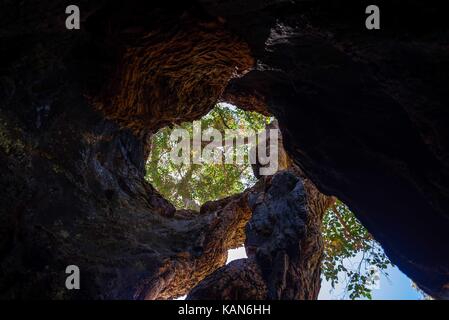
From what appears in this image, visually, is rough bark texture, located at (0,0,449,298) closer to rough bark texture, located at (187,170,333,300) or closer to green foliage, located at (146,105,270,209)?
rough bark texture, located at (187,170,333,300)

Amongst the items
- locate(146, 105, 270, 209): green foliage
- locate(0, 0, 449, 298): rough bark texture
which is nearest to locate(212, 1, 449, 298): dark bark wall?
locate(0, 0, 449, 298): rough bark texture

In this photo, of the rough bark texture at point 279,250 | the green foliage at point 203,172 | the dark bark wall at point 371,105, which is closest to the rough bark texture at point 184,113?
the dark bark wall at point 371,105

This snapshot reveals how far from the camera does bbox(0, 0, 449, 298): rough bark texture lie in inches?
171

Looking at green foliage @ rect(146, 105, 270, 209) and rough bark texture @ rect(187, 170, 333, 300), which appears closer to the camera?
rough bark texture @ rect(187, 170, 333, 300)

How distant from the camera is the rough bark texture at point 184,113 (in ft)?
14.3

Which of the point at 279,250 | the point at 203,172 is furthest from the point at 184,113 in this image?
the point at 203,172

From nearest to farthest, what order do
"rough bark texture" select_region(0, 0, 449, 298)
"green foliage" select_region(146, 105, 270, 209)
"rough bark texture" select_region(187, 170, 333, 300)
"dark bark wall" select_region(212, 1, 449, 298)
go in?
"dark bark wall" select_region(212, 1, 449, 298), "rough bark texture" select_region(0, 0, 449, 298), "rough bark texture" select_region(187, 170, 333, 300), "green foliage" select_region(146, 105, 270, 209)

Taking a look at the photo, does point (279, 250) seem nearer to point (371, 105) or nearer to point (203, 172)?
point (371, 105)

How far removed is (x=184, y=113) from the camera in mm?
8539

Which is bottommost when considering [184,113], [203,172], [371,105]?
[203,172]

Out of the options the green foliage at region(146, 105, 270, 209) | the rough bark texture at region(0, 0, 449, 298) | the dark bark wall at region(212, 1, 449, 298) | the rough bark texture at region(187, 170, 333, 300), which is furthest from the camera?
the green foliage at region(146, 105, 270, 209)

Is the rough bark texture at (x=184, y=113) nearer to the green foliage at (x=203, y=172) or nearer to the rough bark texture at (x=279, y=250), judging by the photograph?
the rough bark texture at (x=279, y=250)

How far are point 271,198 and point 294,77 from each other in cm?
344

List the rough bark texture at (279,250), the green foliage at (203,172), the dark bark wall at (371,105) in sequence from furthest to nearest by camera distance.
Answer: the green foliage at (203,172)
the rough bark texture at (279,250)
the dark bark wall at (371,105)
